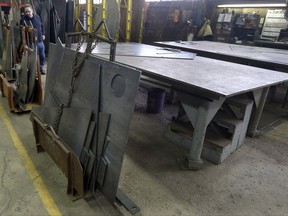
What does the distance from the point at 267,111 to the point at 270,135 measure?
3.66 feet

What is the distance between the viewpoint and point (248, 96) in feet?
8.49

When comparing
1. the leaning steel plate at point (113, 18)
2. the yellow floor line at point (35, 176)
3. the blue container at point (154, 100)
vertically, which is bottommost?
the yellow floor line at point (35, 176)

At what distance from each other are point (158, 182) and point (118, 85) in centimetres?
98

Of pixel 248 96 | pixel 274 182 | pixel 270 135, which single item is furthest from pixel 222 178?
pixel 270 135

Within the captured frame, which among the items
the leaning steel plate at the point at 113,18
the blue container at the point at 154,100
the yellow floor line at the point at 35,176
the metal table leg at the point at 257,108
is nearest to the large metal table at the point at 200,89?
the metal table leg at the point at 257,108

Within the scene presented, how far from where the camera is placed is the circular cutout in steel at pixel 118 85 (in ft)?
4.77

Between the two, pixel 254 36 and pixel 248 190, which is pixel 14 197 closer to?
pixel 248 190

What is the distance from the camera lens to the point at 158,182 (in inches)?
78.7

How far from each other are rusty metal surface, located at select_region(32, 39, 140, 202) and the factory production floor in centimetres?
26

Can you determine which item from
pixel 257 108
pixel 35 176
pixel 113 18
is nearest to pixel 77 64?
pixel 113 18

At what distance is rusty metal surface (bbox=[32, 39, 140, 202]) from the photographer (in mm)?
1429

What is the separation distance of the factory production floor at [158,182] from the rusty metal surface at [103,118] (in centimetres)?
26

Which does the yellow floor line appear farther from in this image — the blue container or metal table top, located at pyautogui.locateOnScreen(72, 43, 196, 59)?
the blue container

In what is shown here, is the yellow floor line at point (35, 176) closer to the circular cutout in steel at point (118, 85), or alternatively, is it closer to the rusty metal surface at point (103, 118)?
the rusty metal surface at point (103, 118)
